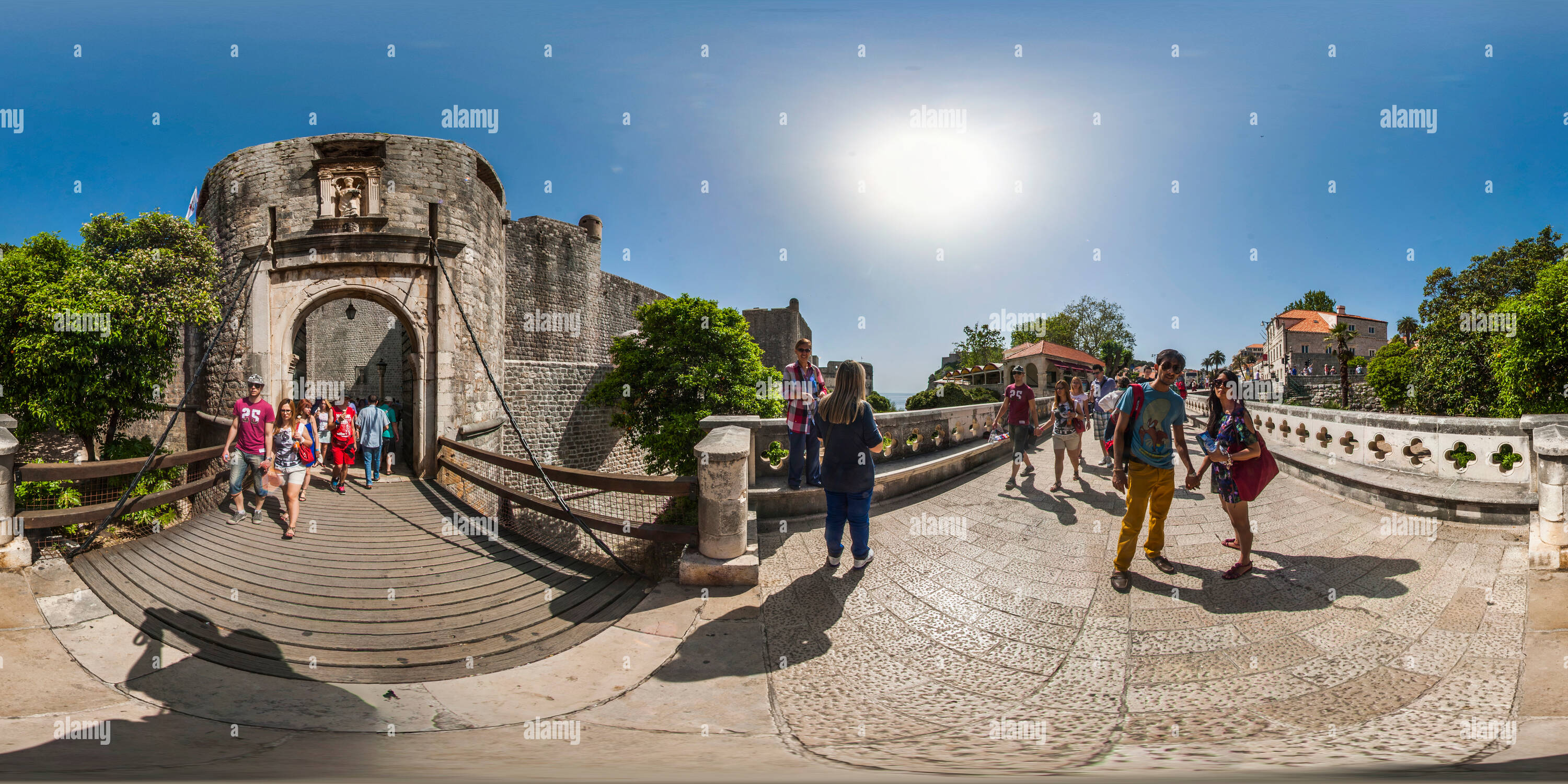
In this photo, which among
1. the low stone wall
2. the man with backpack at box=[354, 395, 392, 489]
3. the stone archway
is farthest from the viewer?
the stone archway

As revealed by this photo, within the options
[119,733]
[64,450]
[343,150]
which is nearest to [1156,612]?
[119,733]

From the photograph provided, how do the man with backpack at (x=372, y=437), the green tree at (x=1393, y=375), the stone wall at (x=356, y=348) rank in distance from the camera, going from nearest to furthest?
the man with backpack at (x=372, y=437), the green tree at (x=1393, y=375), the stone wall at (x=356, y=348)

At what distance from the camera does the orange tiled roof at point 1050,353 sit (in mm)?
43531

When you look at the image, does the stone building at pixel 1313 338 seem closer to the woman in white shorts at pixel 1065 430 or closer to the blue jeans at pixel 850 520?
the woman in white shorts at pixel 1065 430

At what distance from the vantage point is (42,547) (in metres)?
4.79

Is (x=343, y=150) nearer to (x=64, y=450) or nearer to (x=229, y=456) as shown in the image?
(x=229, y=456)

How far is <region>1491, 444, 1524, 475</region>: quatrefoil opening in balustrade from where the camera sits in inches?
190

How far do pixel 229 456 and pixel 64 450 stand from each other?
49.1ft

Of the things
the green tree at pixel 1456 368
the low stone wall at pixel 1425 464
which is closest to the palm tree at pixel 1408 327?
the green tree at pixel 1456 368

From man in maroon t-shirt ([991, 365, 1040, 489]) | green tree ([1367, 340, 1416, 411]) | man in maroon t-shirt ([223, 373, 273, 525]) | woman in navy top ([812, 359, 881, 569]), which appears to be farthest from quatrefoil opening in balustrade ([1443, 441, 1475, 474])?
green tree ([1367, 340, 1416, 411])

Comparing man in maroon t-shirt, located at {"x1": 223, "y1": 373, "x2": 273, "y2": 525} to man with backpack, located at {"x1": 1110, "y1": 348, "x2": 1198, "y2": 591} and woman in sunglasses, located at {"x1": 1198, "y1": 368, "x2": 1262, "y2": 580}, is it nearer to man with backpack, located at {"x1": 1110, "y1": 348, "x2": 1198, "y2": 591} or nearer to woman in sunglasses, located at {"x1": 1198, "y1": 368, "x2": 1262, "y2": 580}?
man with backpack, located at {"x1": 1110, "y1": 348, "x2": 1198, "y2": 591}

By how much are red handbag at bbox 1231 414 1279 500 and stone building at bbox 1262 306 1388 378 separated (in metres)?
57.8

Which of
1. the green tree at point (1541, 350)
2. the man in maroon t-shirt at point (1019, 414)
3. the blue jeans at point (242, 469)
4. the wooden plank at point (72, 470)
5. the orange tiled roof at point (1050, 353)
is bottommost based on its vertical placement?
the blue jeans at point (242, 469)

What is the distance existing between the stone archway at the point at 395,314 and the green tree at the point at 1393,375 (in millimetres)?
29137
